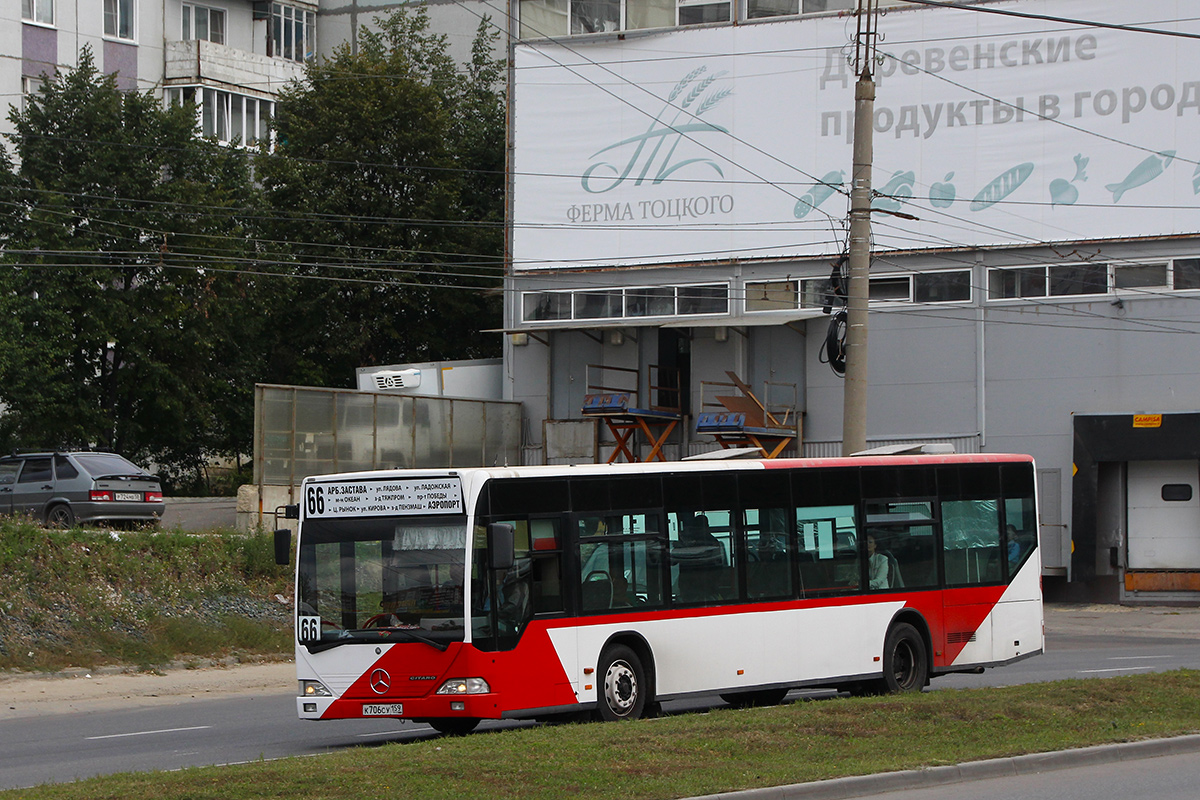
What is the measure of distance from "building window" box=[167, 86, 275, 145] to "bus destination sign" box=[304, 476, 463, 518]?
44814 millimetres

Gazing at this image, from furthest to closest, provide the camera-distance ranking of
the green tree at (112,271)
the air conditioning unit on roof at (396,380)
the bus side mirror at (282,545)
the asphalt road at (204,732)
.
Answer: the green tree at (112,271)
the air conditioning unit on roof at (396,380)
the bus side mirror at (282,545)
the asphalt road at (204,732)

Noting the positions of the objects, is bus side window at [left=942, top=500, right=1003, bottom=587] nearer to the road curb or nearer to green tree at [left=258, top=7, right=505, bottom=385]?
the road curb

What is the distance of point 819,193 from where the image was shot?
1598 inches

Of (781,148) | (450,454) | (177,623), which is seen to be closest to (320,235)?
(450,454)

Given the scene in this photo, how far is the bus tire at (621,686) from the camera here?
14.5 m

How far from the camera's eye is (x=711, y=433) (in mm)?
39062

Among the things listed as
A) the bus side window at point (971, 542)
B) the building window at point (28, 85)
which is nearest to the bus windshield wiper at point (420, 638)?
the bus side window at point (971, 542)

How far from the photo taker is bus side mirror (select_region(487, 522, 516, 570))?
44.2 feet

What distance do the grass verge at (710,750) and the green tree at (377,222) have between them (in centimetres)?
3888

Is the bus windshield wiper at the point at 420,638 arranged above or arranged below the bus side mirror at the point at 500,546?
below

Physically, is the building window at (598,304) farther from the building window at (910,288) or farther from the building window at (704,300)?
the building window at (910,288)

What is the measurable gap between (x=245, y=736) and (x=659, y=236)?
28674 millimetres

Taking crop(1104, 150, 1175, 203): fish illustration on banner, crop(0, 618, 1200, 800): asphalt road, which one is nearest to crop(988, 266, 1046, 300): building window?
crop(1104, 150, 1175, 203): fish illustration on banner

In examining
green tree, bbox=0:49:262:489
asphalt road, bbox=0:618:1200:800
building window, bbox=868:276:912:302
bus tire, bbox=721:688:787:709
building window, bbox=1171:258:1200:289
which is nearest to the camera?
asphalt road, bbox=0:618:1200:800
